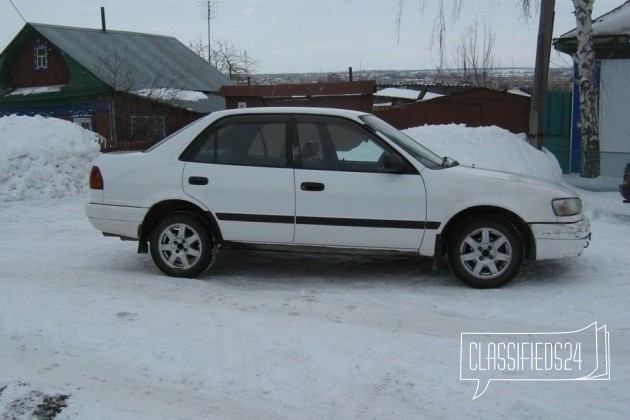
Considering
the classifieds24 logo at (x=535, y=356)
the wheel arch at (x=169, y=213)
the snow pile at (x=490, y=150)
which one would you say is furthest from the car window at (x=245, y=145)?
the snow pile at (x=490, y=150)

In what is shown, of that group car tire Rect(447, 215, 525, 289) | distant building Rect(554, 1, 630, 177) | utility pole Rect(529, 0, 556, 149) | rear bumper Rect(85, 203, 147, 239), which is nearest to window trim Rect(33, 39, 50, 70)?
distant building Rect(554, 1, 630, 177)

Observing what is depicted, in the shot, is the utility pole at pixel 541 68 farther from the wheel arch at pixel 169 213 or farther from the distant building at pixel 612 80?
the wheel arch at pixel 169 213

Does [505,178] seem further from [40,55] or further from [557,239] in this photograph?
[40,55]

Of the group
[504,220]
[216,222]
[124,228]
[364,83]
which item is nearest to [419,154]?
[504,220]

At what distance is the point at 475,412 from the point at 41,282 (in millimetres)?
4281

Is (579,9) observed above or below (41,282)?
above

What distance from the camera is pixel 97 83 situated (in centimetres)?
2841

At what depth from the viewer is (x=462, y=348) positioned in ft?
15.5

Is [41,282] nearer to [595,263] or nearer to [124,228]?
[124,228]

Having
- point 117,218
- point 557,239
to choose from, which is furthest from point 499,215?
point 117,218

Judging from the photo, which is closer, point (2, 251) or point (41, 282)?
point (41, 282)

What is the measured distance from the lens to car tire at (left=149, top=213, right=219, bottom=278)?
21.4ft

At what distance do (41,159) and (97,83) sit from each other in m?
16.9

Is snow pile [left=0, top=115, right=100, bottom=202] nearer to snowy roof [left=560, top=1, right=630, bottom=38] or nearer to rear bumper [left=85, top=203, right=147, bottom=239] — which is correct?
rear bumper [left=85, top=203, right=147, bottom=239]
